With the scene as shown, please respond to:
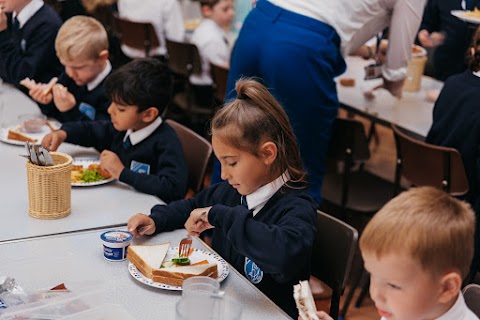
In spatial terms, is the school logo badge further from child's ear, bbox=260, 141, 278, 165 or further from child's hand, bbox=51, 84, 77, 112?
child's hand, bbox=51, 84, 77, 112

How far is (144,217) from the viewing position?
2.24 m

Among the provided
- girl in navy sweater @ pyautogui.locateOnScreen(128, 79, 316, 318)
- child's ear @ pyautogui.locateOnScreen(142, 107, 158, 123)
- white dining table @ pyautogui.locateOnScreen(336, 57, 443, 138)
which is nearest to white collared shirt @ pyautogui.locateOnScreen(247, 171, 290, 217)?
girl in navy sweater @ pyautogui.locateOnScreen(128, 79, 316, 318)

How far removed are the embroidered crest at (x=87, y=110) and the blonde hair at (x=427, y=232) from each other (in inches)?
81.8

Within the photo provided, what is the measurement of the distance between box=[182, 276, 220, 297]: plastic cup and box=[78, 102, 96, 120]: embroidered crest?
5.74 feet

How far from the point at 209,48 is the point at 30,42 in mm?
1941

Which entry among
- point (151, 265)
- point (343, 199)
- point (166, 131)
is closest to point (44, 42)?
point (166, 131)

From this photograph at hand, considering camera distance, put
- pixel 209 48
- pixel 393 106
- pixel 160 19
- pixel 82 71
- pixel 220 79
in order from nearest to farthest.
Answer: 1. pixel 82 71
2. pixel 393 106
3. pixel 220 79
4. pixel 209 48
5. pixel 160 19

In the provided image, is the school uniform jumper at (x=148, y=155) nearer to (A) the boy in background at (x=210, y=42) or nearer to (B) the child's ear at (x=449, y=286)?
(B) the child's ear at (x=449, y=286)

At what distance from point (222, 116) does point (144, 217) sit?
389mm

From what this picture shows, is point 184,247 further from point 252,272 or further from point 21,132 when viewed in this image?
point 21,132

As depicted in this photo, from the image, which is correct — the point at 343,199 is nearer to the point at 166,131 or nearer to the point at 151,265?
the point at 166,131

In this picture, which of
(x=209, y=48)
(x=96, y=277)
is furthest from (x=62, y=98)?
(x=209, y=48)

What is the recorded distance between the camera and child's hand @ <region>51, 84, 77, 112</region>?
10.8ft

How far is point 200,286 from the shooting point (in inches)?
70.9
